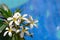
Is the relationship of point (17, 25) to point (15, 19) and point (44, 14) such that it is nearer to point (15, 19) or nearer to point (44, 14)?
point (15, 19)

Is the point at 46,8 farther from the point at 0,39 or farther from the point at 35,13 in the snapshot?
the point at 0,39

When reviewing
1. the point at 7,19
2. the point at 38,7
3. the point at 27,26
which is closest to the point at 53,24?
the point at 38,7

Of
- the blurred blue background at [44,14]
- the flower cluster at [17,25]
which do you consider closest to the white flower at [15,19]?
the flower cluster at [17,25]

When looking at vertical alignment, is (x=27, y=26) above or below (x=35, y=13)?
below

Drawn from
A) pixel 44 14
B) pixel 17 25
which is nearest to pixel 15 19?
pixel 17 25

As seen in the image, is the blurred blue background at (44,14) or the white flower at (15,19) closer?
the white flower at (15,19)

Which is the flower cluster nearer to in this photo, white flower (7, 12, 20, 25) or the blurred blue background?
white flower (7, 12, 20, 25)

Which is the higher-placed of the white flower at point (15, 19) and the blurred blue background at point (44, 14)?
the blurred blue background at point (44, 14)

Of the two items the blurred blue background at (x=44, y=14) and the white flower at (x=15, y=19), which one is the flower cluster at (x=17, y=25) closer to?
the white flower at (x=15, y=19)
